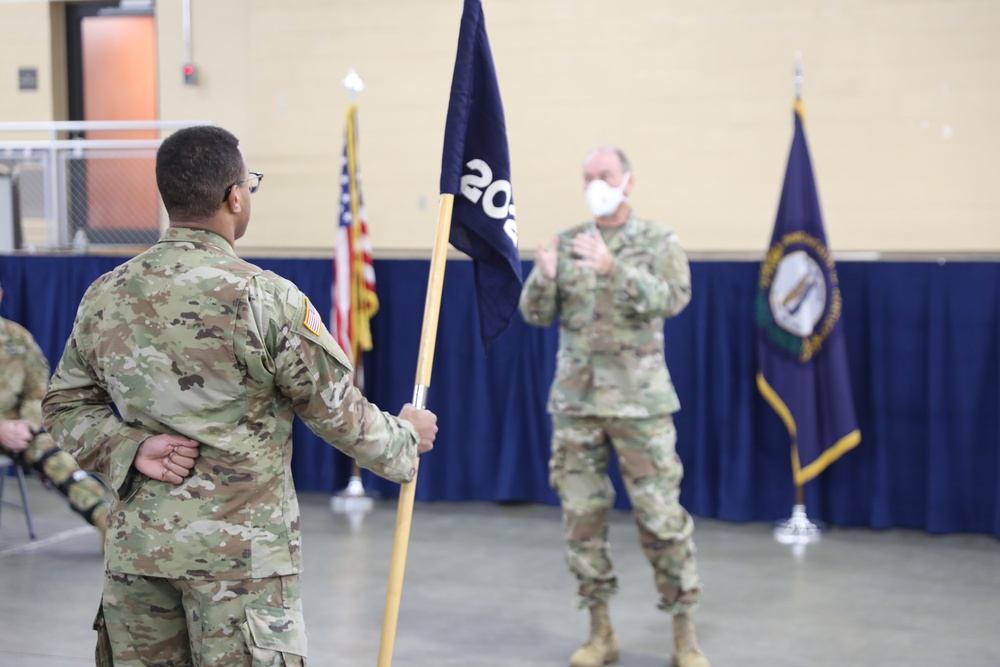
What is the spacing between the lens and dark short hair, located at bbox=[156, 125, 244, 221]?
2.04 metres

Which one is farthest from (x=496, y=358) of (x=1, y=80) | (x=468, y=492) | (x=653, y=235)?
(x=1, y=80)

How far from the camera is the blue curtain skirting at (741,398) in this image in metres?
5.58

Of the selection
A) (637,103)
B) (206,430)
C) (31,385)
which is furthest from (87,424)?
(637,103)

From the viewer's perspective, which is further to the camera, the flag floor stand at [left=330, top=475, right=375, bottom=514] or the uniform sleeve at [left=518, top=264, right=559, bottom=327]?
the flag floor stand at [left=330, top=475, right=375, bottom=514]

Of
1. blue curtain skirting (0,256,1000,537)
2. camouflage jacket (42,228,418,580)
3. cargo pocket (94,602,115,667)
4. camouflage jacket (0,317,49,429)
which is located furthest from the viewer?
blue curtain skirting (0,256,1000,537)

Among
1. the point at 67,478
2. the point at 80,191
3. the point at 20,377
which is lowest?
the point at 67,478

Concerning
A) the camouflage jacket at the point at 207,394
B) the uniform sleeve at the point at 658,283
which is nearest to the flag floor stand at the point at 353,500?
the uniform sleeve at the point at 658,283

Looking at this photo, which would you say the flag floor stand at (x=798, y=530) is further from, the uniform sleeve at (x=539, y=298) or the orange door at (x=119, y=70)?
the orange door at (x=119, y=70)

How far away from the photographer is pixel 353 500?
6402mm

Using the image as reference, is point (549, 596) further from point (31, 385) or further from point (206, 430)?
point (206, 430)

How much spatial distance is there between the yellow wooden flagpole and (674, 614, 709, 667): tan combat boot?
5.09ft

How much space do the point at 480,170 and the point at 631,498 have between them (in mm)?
1439

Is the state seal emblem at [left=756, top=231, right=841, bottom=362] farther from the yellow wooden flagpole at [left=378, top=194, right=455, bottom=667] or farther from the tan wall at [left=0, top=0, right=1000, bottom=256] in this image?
the yellow wooden flagpole at [left=378, top=194, right=455, bottom=667]

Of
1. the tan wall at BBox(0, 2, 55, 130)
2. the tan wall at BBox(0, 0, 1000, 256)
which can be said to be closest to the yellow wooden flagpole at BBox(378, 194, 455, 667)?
the tan wall at BBox(0, 0, 1000, 256)
